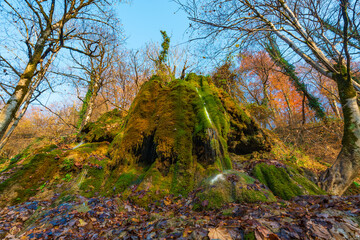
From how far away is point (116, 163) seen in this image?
576cm

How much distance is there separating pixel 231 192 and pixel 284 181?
211 centimetres

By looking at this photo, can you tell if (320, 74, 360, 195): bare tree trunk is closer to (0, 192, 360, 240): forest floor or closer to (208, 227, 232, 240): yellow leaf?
(0, 192, 360, 240): forest floor

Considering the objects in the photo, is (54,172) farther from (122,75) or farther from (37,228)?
(122,75)

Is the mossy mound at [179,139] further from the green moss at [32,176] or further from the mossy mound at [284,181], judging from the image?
the green moss at [32,176]

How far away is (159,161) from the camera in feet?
16.4

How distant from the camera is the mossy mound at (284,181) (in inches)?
161

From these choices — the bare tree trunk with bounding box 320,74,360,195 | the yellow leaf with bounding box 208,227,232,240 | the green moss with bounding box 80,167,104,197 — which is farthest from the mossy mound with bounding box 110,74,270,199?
the bare tree trunk with bounding box 320,74,360,195

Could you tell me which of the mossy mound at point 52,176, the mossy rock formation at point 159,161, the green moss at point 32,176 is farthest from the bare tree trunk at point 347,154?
the green moss at point 32,176

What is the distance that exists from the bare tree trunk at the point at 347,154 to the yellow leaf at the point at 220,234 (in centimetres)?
510

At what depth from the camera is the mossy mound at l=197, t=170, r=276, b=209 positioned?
10.8ft

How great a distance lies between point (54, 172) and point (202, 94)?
7.35 metres

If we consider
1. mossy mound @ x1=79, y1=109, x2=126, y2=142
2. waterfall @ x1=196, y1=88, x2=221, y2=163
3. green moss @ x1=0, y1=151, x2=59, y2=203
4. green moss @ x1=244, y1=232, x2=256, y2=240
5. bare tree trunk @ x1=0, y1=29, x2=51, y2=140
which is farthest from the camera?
mossy mound @ x1=79, y1=109, x2=126, y2=142

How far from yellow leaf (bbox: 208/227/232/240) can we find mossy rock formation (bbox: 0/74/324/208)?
5.12 feet

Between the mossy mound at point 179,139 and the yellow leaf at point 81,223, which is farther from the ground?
the mossy mound at point 179,139
